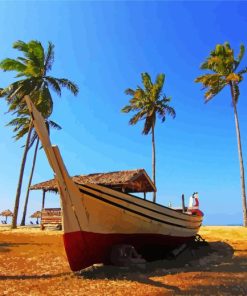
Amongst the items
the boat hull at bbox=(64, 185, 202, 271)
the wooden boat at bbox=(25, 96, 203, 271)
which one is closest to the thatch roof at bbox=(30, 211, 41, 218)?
the boat hull at bbox=(64, 185, 202, 271)

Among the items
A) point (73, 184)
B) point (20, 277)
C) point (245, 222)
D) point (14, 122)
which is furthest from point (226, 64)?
point (20, 277)

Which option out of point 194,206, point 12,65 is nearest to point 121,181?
point 194,206

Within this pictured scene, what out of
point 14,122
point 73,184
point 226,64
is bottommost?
point 73,184

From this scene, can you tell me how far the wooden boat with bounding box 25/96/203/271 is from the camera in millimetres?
8953

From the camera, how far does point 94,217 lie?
30.5ft

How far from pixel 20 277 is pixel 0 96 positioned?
2353cm

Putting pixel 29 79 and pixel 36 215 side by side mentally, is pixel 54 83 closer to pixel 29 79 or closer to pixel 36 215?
pixel 29 79

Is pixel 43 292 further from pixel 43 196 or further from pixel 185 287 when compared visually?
pixel 43 196

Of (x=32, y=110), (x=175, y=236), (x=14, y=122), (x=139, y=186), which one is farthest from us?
(x=14, y=122)

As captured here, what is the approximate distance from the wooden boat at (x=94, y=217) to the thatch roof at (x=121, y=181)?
38.3ft

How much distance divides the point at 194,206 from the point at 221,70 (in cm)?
1675

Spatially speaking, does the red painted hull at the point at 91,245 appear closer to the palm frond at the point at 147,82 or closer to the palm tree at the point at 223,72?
the palm tree at the point at 223,72

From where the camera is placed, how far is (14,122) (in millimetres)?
35375

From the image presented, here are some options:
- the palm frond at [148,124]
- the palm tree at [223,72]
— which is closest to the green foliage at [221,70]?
the palm tree at [223,72]
